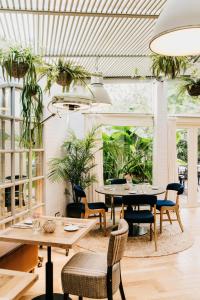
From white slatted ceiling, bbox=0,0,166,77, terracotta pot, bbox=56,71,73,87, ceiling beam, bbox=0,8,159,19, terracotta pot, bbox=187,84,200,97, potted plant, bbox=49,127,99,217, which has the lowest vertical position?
potted plant, bbox=49,127,99,217

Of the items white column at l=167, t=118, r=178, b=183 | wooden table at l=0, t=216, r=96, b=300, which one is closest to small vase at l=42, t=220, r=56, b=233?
wooden table at l=0, t=216, r=96, b=300

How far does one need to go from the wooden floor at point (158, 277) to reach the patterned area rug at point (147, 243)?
0.16m

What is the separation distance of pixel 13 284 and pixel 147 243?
3.63 m

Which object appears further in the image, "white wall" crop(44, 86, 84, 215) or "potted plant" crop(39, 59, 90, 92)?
"white wall" crop(44, 86, 84, 215)

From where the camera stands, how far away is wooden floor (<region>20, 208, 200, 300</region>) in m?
3.40

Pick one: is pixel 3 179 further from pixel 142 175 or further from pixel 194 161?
pixel 194 161

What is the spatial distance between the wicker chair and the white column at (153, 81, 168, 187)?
16.0ft

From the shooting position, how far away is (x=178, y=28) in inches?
52.7

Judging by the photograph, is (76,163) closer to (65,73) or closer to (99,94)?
(99,94)

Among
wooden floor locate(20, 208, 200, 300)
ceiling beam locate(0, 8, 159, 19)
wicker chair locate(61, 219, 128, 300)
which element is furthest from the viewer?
ceiling beam locate(0, 8, 159, 19)

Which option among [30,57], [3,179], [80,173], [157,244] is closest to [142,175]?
[80,173]

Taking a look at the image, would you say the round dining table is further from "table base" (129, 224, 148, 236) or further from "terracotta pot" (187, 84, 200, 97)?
"terracotta pot" (187, 84, 200, 97)

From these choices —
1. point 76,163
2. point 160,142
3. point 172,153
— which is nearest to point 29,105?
point 76,163

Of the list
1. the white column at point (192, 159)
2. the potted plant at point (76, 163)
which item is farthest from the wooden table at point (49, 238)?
the white column at point (192, 159)
